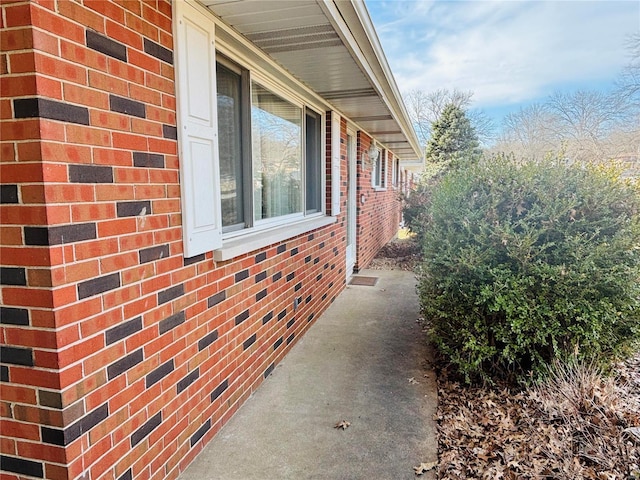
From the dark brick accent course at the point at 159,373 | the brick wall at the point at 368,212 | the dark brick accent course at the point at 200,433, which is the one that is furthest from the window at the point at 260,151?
the brick wall at the point at 368,212

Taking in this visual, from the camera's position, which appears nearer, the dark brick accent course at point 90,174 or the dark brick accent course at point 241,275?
the dark brick accent course at point 90,174

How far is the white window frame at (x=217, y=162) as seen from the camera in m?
2.23

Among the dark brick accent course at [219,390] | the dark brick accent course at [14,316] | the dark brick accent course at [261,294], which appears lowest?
the dark brick accent course at [219,390]

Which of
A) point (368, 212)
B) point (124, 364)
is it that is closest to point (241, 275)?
point (124, 364)

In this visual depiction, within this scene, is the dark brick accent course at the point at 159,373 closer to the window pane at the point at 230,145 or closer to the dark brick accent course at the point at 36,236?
the dark brick accent course at the point at 36,236

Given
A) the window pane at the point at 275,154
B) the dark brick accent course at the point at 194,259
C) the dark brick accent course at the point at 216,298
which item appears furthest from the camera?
the window pane at the point at 275,154

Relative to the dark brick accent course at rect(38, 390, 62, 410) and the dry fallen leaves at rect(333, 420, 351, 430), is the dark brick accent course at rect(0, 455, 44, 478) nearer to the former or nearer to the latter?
the dark brick accent course at rect(38, 390, 62, 410)

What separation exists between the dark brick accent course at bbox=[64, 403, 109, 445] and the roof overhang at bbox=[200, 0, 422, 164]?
7.30 ft

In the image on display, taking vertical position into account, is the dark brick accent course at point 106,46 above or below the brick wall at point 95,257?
above

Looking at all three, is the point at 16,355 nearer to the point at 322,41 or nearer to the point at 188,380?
the point at 188,380

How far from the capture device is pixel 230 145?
122 inches

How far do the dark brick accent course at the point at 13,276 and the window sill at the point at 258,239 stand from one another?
1.19 metres

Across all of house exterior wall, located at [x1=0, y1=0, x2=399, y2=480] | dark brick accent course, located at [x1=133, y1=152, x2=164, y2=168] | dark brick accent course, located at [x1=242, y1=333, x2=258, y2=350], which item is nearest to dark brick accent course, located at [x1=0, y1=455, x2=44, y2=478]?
house exterior wall, located at [x1=0, y1=0, x2=399, y2=480]

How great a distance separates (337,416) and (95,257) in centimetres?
203
